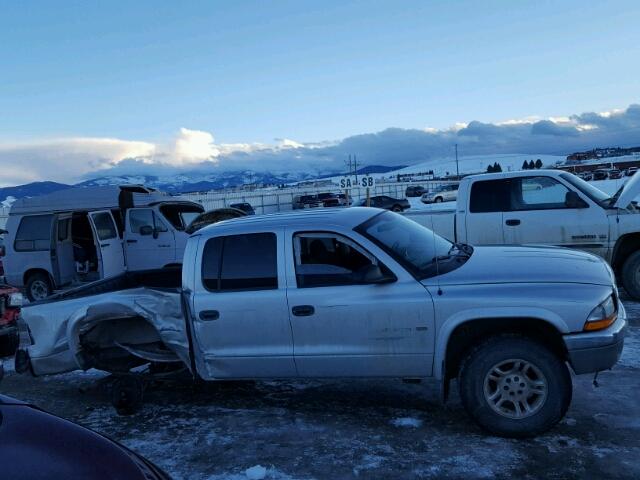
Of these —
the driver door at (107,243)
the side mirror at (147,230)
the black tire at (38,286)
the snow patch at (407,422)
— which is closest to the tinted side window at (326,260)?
the snow patch at (407,422)

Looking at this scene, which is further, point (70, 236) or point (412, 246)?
point (70, 236)

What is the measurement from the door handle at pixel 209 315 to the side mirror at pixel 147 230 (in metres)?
7.41

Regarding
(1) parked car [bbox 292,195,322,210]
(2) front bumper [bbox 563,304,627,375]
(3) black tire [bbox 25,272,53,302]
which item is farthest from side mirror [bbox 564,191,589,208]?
(1) parked car [bbox 292,195,322,210]

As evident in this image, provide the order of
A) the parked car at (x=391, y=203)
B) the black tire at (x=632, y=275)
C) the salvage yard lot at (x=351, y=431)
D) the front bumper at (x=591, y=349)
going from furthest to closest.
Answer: the parked car at (x=391, y=203) → the black tire at (x=632, y=275) → the front bumper at (x=591, y=349) → the salvage yard lot at (x=351, y=431)

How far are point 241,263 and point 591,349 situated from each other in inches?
110

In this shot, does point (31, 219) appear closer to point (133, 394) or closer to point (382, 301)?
point (133, 394)

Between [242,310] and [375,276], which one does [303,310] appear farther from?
[375,276]

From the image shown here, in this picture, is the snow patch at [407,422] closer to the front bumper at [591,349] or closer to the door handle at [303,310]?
the door handle at [303,310]

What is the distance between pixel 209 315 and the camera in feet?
15.4

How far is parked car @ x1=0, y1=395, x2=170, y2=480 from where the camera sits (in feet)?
Result: 6.54

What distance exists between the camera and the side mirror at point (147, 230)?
38.1 feet

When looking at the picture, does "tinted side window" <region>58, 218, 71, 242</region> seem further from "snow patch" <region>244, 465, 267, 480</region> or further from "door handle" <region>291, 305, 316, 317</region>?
"snow patch" <region>244, 465, 267, 480</region>

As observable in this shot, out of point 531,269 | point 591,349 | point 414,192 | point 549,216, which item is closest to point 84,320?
point 531,269

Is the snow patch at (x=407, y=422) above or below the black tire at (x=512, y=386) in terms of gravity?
below
